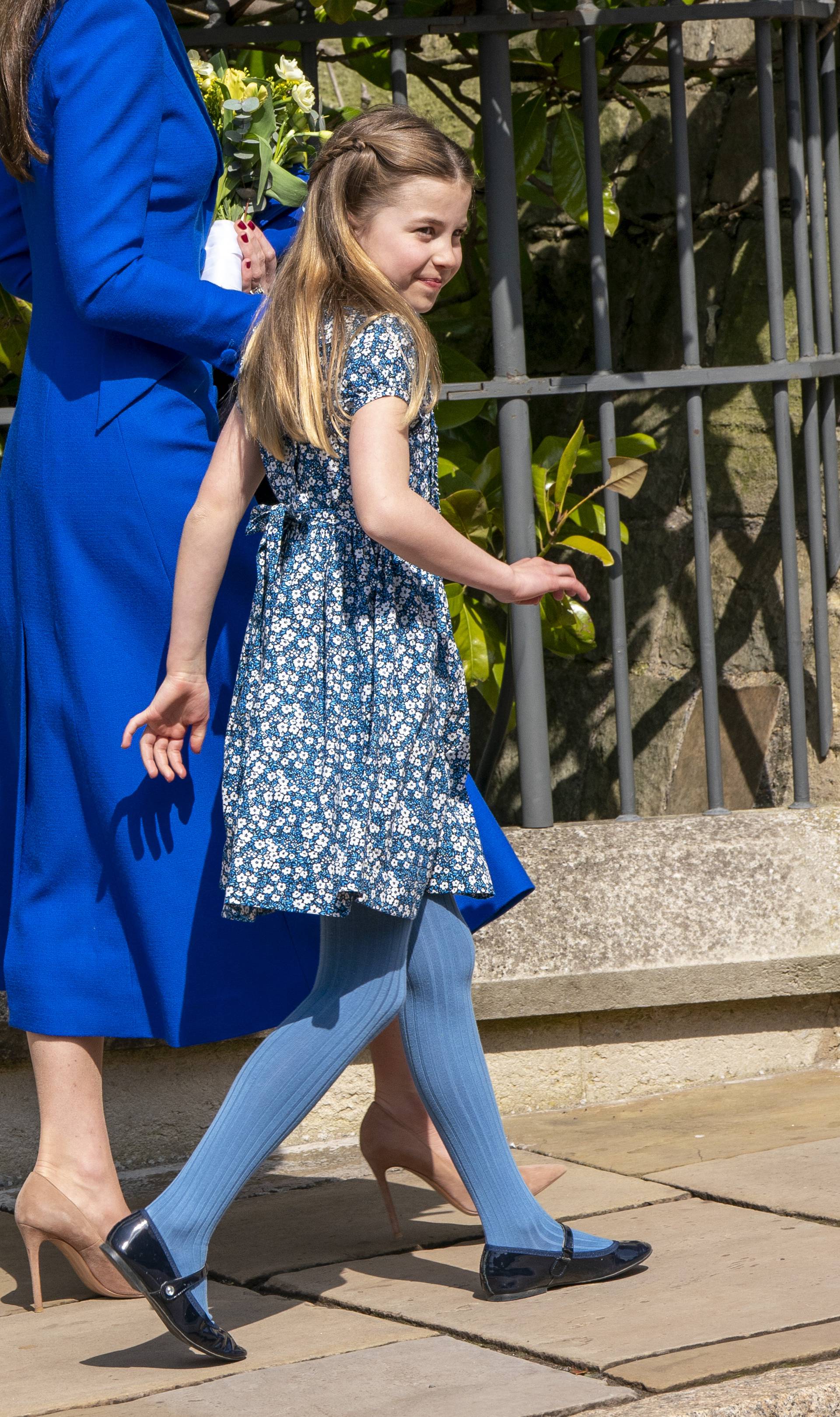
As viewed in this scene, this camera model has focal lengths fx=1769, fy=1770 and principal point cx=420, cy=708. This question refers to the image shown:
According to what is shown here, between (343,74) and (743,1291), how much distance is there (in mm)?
3257

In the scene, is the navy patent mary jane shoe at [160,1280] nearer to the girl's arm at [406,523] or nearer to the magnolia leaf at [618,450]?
the girl's arm at [406,523]

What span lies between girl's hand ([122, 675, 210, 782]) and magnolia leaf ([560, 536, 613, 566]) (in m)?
1.14

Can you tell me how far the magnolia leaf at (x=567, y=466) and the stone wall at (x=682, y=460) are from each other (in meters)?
0.60

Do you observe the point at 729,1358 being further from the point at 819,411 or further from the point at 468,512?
the point at 819,411

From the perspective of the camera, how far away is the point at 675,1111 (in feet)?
10.3

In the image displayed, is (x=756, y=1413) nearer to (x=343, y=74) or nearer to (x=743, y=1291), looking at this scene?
(x=743, y=1291)

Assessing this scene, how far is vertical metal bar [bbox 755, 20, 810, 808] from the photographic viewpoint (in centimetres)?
330

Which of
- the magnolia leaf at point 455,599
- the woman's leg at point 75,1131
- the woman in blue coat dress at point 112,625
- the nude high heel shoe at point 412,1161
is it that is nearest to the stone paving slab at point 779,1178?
the nude high heel shoe at point 412,1161

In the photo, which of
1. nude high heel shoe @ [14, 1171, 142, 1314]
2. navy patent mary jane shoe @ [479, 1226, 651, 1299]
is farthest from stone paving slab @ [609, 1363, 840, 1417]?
nude high heel shoe @ [14, 1171, 142, 1314]

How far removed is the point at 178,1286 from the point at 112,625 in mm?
855

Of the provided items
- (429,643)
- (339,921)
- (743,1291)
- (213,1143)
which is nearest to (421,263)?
(429,643)

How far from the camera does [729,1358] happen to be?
1971mm

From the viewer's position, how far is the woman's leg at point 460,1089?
222 centimetres

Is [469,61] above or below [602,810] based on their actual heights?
above
